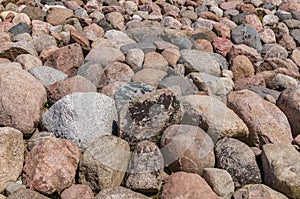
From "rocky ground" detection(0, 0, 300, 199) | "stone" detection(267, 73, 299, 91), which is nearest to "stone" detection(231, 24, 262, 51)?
"rocky ground" detection(0, 0, 300, 199)

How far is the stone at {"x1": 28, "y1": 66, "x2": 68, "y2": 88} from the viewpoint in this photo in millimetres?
4095

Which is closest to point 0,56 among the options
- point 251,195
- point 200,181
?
point 200,181

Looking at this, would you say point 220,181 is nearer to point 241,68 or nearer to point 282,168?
point 282,168

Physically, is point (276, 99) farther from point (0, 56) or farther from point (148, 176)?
point (0, 56)

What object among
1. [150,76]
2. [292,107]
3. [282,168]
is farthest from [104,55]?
[282,168]

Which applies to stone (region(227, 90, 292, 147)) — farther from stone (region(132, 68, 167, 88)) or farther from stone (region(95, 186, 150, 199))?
stone (region(95, 186, 150, 199))

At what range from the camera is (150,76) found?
170 inches

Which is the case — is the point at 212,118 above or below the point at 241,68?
above

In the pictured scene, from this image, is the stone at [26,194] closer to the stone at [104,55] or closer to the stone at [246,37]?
the stone at [104,55]

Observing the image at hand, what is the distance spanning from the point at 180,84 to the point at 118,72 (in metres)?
0.73

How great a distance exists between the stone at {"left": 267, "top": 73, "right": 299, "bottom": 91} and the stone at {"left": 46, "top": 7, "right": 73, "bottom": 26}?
3193 millimetres

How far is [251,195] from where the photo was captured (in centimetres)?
323

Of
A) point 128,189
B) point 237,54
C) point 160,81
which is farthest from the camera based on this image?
point 237,54

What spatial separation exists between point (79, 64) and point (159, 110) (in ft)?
4.83
